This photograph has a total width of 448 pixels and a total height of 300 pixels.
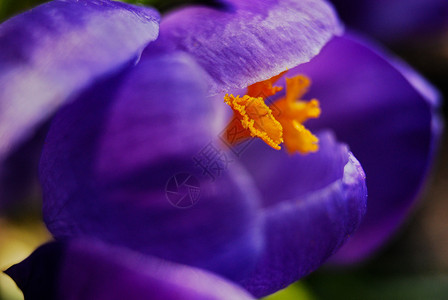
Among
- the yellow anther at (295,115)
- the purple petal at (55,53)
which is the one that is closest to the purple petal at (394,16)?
the yellow anther at (295,115)

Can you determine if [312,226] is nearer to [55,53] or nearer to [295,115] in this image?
[295,115]

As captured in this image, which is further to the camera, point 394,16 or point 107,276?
point 394,16

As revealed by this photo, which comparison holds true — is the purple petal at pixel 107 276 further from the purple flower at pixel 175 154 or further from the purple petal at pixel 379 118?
the purple petal at pixel 379 118

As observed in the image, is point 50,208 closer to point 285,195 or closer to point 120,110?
point 120,110

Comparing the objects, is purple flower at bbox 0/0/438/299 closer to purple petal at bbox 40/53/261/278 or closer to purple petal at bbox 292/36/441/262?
purple petal at bbox 40/53/261/278

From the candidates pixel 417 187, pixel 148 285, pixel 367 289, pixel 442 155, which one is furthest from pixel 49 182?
pixel 442 155

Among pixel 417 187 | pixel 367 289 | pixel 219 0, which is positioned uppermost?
pixel 219 0

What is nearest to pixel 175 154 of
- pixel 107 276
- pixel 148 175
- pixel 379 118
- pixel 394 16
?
pixel 148 175

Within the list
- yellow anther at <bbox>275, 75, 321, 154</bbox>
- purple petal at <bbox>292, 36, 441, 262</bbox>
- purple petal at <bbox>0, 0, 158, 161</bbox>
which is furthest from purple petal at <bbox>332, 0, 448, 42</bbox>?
purple petal at <bbox>0, 0, 158, 161</bbox>
